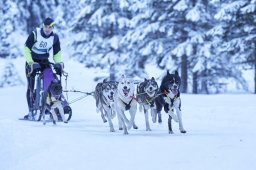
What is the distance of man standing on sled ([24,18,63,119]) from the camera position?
35.1 ft

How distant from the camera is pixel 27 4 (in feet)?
171

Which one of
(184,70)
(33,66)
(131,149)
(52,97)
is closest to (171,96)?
(131,149)

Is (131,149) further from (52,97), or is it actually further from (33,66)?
(33,66)

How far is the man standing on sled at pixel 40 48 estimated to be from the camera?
10703 mm

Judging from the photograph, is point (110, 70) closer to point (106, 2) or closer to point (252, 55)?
point (106, 2)

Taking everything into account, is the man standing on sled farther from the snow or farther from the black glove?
the snow

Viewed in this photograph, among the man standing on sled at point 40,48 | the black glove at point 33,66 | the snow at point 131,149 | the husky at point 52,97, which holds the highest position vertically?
the man standing on sled at point 40,48

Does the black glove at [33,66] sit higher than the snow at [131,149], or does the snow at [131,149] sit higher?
the black glove at [33,66]

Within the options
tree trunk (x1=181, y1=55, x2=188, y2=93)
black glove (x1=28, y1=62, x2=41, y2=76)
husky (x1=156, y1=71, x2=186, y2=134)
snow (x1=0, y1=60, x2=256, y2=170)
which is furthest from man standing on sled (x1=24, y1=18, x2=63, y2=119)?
tree trunk (x1=181, y1=55, x2=188, y2=93)

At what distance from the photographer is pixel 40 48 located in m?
11.0

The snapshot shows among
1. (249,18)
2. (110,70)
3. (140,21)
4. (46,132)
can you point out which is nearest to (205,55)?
(249,18)

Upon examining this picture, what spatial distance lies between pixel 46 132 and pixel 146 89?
2.36m

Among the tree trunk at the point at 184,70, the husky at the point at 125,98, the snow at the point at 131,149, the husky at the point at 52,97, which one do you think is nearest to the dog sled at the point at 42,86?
the husky at the point at 52,97

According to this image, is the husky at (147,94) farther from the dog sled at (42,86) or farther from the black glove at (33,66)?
the black glove at (33,66)
